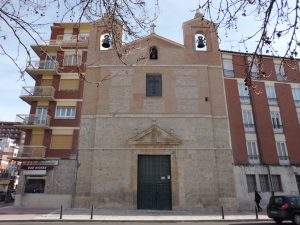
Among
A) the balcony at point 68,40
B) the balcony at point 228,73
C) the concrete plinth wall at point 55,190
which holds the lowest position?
the concrete plinth wall at point 55,190

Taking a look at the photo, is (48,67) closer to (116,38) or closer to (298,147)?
(298,147)

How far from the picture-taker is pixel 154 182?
23766 millimetres

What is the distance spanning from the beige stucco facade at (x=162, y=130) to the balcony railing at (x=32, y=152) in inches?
215

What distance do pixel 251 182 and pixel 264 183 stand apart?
1248 millimetres

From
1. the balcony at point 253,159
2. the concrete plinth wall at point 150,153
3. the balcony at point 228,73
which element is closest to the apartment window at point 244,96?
the balcony at point 228,73

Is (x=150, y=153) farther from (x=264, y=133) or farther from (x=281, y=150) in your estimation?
(x=281, y=150)

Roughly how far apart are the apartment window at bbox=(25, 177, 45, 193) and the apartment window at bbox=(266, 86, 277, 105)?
2240cm

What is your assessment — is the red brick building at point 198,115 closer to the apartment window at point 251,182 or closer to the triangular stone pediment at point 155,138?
the apartment window at point 251,182

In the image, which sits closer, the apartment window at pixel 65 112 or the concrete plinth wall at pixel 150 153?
the concrete plinth wall at pixel 150 153

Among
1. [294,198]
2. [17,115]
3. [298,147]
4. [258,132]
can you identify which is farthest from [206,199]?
[17,115]

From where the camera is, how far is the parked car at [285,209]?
16.1 metres

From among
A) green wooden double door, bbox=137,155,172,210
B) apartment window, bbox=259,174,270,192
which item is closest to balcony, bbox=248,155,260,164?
apartment window, bbox=259,174,270,192

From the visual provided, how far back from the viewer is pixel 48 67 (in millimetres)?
31922

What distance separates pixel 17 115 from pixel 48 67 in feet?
17.7
